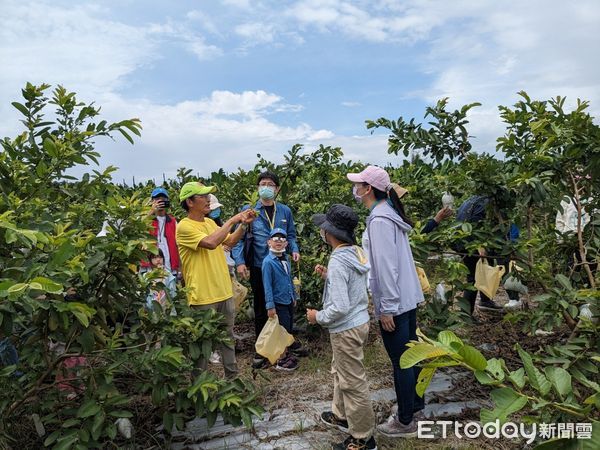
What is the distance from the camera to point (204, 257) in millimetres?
3375

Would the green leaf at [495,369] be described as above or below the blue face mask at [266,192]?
below

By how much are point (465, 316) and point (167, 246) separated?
263 centimetres

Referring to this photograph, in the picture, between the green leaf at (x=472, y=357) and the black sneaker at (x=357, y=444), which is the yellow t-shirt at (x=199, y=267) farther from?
the green leaf at (x=472, y=357)

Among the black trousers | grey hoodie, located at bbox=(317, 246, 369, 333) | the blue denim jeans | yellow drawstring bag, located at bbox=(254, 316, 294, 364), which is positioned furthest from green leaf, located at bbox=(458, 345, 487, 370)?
the black trousers

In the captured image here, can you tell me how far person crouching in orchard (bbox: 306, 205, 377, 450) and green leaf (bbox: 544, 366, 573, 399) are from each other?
1.46m

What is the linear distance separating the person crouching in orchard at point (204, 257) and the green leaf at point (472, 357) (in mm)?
2342

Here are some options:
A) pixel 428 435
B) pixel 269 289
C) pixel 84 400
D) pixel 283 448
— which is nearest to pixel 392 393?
pixel 428 435

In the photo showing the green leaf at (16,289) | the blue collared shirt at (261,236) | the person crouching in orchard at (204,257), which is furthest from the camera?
the blue collared shirt at (261,236)

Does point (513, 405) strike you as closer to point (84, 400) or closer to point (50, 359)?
point (84, 400)

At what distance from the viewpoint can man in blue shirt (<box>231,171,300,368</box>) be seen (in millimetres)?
4328

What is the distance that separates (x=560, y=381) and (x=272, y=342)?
2703 mm

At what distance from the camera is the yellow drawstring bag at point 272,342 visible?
3664 mm

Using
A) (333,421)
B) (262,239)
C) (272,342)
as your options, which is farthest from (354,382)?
(262,239)

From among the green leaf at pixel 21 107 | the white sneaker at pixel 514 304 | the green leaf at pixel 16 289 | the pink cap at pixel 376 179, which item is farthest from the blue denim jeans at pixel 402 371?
the white sneaker at pixel 514 304
